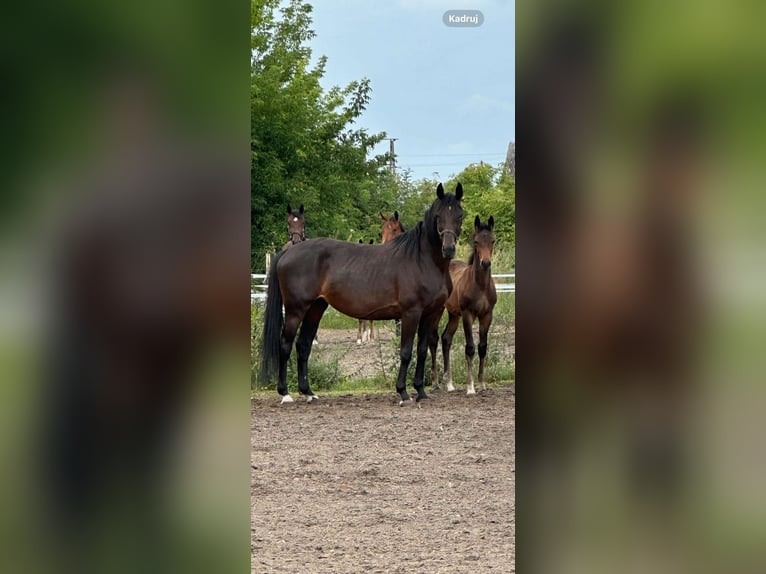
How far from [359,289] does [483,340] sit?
32.9 inches

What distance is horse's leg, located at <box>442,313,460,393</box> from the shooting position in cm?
548

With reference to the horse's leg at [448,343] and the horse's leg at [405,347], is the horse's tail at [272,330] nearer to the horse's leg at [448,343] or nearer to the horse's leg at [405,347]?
the horse's leg at [405,347]

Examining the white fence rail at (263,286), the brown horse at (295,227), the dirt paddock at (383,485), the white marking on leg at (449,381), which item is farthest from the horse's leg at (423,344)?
the brown horse at (295,227)

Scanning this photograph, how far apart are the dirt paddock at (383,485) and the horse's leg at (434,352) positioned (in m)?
0.26

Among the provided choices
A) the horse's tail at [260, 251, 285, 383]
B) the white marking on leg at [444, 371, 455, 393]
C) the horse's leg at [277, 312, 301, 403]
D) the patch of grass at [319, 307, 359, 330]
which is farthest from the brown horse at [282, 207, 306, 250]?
the patch of grass at [319, 307, 359, 330]

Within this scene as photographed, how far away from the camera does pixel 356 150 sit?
988cm

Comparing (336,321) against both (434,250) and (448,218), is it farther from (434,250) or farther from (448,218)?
(448,218)

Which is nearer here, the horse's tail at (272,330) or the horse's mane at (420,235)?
the horse's mane at (420,235)

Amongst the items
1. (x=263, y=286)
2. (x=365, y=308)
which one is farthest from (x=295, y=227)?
(x=365, y=308)

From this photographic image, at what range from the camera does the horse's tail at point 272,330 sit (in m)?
5.29

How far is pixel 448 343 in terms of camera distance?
18.1 feet

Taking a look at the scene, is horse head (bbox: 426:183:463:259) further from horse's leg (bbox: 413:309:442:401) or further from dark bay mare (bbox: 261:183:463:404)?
horse's leg (bbox: 413:309:442:401)
